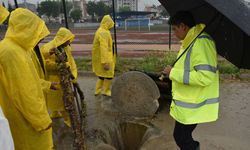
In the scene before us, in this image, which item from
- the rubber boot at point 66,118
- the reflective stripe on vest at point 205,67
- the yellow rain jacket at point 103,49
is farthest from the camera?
the yellow rain jacket at point 103,49

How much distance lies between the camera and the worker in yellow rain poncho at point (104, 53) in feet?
16.9

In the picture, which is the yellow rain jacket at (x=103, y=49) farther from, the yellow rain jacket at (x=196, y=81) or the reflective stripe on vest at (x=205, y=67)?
the reflective stripe on vest at (x=205, y=67)

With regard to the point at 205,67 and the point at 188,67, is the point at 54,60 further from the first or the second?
the point at 205,67

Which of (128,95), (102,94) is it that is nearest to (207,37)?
(128,95)

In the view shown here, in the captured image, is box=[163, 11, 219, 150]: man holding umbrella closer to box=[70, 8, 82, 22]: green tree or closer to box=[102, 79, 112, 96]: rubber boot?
box=[102, 79, 112, 96]: rubber boot

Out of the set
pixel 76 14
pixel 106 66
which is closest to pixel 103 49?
pixel 106 66

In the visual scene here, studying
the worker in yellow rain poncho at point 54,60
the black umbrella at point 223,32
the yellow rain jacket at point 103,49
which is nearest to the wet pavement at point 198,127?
the worker in yellow rain poncho at point 54,60

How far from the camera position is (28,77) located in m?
2.10

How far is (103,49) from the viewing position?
16.8ft

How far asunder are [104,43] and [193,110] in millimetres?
2961

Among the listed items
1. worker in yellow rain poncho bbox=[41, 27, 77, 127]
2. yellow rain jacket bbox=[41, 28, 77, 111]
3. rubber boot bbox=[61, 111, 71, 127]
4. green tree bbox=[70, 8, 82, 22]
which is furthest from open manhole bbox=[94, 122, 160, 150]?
green tree bbox=[70, 8, 82, 22]

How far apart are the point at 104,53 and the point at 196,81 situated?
2.99 meters

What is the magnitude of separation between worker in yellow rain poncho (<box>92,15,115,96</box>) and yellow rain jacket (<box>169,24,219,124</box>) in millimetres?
2765

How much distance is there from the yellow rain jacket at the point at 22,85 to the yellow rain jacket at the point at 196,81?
113cm
